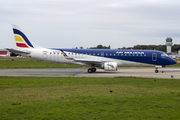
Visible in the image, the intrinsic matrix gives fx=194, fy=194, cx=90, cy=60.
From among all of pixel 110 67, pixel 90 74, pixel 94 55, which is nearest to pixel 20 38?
pixel 94 55

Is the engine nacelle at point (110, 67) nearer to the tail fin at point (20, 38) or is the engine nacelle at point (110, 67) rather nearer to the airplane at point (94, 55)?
the airplane at point (94, 55)

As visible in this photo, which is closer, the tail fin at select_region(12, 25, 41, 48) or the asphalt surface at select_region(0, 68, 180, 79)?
the asphalt surface at select_region(0, 68, 180, 79)

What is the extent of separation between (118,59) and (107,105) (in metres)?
20.7

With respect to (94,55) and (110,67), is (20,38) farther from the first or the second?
(110,67)

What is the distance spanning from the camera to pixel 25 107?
27.7ft

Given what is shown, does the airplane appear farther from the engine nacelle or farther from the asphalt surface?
the engine nacelle

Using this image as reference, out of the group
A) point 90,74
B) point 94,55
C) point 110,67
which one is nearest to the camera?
point 90,74

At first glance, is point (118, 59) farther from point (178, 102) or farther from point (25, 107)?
point (25, 107)

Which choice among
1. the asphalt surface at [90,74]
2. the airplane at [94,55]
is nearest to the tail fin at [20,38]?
the airplane at [94,55]

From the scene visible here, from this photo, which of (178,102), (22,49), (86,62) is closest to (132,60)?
(86,62)

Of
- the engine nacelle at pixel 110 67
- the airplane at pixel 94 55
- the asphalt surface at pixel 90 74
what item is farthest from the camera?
the airplane at pixel 94 55

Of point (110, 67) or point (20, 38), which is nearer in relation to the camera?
point (110, 67)

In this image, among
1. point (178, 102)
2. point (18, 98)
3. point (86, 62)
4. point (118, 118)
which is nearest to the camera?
point (118, 118)

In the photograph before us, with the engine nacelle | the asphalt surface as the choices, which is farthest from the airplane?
the engine nacelle
